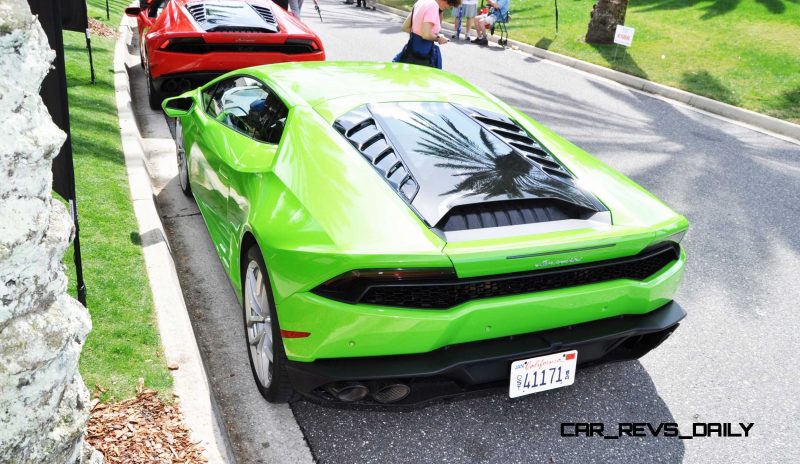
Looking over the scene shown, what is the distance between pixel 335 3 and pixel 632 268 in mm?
21759

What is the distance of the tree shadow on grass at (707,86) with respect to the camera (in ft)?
36.6

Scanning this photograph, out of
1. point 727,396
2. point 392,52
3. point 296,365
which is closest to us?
point 296,365

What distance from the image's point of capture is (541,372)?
317cm

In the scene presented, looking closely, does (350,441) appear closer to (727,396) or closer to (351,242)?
(351,242)

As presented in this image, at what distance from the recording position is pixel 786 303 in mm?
4906

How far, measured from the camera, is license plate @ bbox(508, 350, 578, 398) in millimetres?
3115

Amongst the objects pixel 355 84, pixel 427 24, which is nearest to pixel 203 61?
pixel 427 24

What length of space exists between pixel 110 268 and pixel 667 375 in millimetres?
3394

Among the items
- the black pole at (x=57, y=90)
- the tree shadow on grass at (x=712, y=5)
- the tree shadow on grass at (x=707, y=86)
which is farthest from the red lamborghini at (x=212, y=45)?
the tree shadow on grass at (x=712, y=5)

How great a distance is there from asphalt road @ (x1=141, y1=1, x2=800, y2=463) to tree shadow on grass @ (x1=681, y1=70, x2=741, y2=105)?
11.5ft

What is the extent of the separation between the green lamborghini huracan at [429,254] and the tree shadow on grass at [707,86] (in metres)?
8.29

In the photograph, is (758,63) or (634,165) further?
(758,63)

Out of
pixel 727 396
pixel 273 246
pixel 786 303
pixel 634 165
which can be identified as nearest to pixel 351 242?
pixel 273 246

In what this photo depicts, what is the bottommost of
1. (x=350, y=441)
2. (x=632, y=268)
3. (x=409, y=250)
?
(x=350, y=441)
